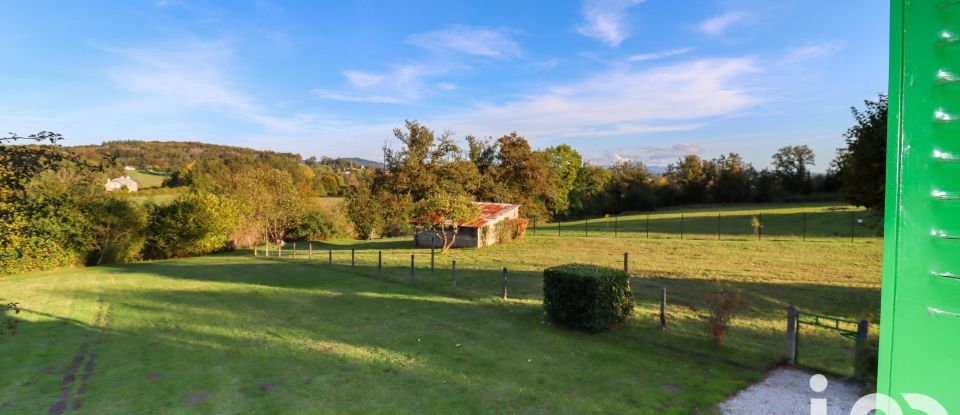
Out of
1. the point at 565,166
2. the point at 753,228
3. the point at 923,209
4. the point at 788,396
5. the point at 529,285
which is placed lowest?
the point at 529,285

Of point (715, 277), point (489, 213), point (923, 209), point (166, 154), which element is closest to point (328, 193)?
point (166, 154)

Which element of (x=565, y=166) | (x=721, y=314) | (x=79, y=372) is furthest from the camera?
(x=565, y=166)

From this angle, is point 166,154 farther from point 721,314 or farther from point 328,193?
point 721,314

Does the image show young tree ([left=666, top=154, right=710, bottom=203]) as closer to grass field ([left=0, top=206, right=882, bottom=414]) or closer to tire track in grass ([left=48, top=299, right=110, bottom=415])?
grass field ([left=0, top=206, right=882, bottom=414])

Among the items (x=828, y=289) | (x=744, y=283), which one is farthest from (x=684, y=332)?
(x=828, y=289)

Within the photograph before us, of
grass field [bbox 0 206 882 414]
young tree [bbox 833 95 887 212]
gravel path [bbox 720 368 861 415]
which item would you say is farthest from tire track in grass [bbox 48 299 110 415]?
young tree [bbox 833 95 887 212]

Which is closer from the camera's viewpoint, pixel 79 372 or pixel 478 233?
pixel 79 372

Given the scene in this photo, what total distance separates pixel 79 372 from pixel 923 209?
9.45 meters

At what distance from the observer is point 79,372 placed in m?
6.65

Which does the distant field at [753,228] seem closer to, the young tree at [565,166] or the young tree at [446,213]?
the young tree at [446,213]

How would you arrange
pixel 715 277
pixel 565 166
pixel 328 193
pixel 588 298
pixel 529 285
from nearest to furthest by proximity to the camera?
pixel 588 298
pixel 529 285
pixel 715 277
pixel 565 166
pixel 328 193

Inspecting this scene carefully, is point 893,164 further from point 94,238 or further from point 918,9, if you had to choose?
point 94,238

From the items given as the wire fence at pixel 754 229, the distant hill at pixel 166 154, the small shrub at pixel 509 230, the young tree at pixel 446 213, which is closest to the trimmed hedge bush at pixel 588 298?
the young tree at pixel 446 213

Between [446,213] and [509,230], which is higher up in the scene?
[446,213]
